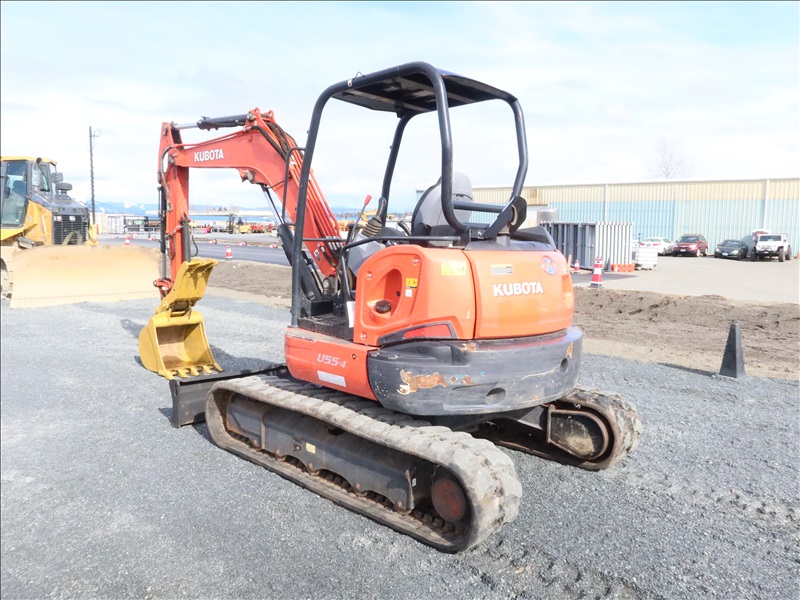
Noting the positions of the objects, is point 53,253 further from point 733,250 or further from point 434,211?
point 733,250

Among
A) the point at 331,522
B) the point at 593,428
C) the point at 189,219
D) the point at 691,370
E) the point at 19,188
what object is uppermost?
the point at 19,188

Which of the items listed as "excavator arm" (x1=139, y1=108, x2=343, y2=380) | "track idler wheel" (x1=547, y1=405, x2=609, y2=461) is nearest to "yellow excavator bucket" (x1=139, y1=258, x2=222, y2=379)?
"excavator arm" (x1=139, y1=108, x2=343, y2=380)

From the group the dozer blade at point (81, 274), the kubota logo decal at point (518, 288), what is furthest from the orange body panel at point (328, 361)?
the dozer blade at point (81, 274)

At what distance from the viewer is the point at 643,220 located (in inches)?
1639

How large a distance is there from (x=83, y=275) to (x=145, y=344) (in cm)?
603

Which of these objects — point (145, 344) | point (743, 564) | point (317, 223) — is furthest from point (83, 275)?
point (743, 564)

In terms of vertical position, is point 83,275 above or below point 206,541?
above

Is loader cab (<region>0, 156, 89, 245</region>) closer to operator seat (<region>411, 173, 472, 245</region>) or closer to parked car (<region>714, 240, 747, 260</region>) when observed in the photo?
operator seat (<region>411, 173, 472, 245</region>)

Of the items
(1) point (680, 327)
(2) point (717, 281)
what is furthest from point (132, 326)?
(2) point (717, 281)

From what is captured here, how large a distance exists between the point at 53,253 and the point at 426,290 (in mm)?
9960

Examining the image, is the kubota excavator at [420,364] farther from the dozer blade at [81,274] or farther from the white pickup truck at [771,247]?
the white pickup truck at [771,247]

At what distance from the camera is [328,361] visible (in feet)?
14.7

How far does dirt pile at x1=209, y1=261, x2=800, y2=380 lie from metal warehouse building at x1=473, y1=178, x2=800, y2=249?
23.4 m

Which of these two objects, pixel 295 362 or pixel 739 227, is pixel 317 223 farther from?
pixel 739 227
